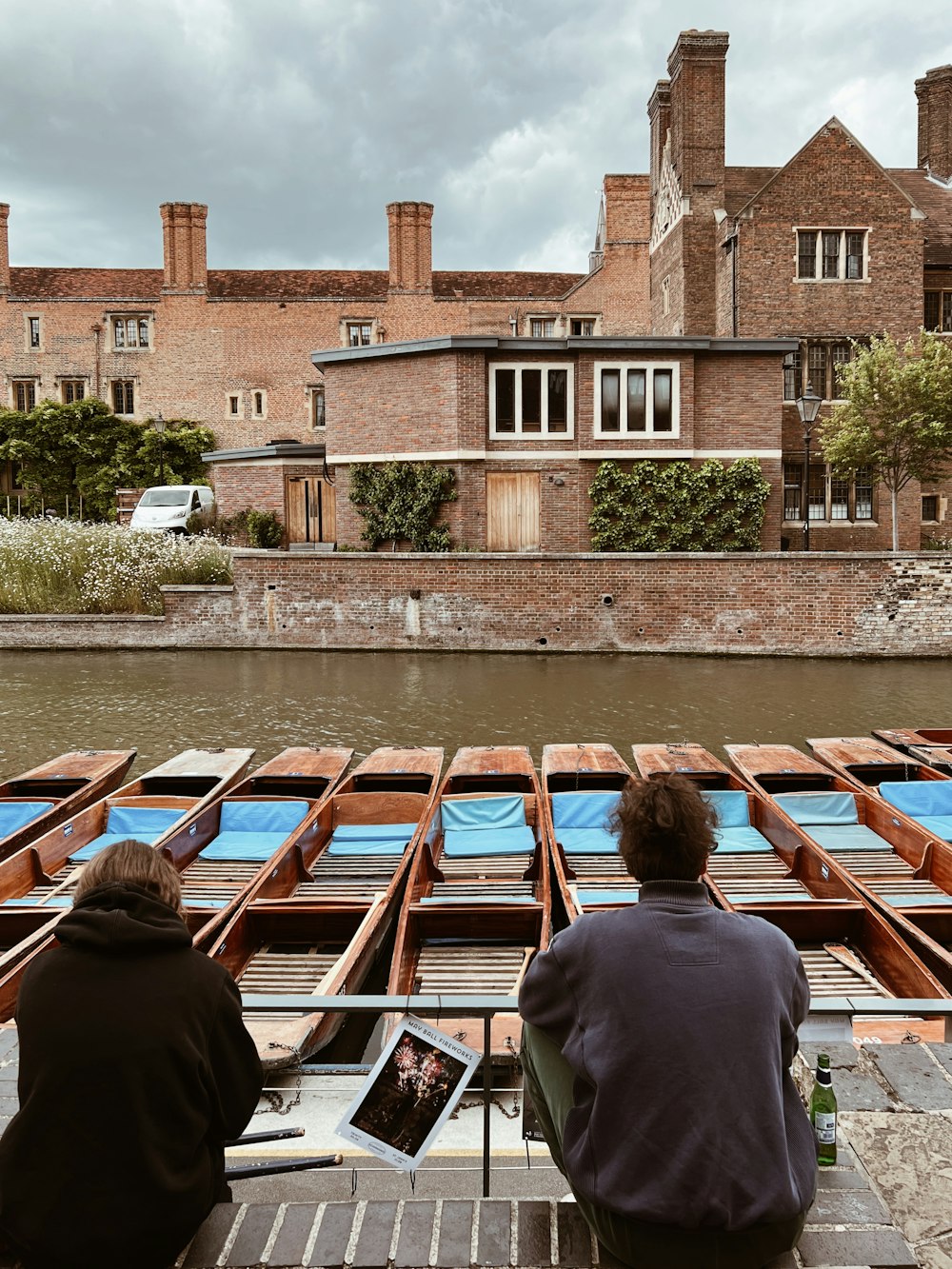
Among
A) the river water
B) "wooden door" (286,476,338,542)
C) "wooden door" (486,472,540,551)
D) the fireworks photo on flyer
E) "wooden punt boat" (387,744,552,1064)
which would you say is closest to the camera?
the fireworks photo on flyer

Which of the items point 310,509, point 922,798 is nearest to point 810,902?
point 922,798

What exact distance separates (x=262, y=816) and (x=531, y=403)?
49.9 feet

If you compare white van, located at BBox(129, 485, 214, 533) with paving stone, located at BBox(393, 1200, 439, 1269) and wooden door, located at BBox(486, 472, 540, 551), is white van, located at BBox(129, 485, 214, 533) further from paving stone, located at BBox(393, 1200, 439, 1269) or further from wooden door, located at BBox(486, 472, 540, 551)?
paving stone, located at BBox(393, 1200, 439, 1269)

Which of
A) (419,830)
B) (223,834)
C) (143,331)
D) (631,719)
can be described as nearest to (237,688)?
(631,719)

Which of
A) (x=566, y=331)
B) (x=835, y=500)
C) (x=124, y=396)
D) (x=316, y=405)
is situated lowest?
(x=835, y=500)

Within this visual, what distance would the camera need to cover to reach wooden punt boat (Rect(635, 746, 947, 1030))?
5301 mm

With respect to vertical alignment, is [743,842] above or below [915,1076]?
below

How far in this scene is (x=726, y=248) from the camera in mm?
25562

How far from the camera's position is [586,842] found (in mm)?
7426

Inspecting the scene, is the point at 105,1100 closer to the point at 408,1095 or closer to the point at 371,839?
the point at 408,1095

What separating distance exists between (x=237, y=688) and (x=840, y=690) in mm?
9917

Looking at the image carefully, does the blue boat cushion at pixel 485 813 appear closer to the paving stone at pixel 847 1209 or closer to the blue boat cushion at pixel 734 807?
the blue boat cushion at pixel 734 807

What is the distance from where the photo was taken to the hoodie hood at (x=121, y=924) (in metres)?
2.07

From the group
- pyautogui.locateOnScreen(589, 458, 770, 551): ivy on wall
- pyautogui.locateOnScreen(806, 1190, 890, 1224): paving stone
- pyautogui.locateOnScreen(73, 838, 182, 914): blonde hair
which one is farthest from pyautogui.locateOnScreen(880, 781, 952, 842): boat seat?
pyautogui.locateOnScreen(589, 458, 770, 551): ivy on wall
